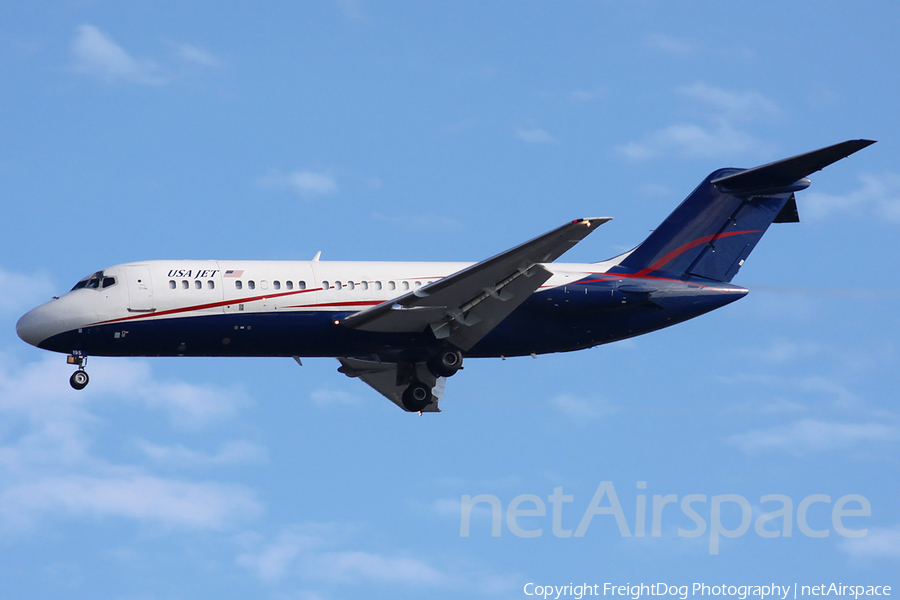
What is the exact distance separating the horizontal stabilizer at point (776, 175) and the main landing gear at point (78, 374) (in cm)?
1836

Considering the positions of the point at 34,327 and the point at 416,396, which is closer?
the point at 34,327

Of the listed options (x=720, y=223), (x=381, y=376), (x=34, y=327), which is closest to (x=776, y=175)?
(x=720, y=223)

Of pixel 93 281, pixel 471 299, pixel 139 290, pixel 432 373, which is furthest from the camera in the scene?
pixel 432 373

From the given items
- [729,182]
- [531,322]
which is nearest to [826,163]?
[729,182]

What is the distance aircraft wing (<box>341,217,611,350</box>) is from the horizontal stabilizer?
7.84m

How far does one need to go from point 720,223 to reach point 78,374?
18326mm

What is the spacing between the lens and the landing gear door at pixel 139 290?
95.3 ft

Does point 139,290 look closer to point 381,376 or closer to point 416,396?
point 416,396

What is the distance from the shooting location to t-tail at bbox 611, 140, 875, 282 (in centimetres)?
3212

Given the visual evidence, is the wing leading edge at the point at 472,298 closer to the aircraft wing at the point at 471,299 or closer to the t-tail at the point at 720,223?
the aircraft wing at the point at 471,299

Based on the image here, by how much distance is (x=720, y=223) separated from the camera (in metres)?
32.9

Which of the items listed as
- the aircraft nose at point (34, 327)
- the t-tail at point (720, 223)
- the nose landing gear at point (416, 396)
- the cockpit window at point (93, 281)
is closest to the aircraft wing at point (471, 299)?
the nose landing gear at point (416, 396)

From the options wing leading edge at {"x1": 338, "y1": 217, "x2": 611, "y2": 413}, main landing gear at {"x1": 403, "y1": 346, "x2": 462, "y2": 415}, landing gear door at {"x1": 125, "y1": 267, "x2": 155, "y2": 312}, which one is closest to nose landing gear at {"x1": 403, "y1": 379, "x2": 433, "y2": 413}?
main landing gear at {"x1": 403, "y1": 346, "x2": 462, "y2": 415}

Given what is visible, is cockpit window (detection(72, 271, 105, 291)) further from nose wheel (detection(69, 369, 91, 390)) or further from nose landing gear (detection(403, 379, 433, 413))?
nose landing gear (detection(403, 379, 433, 413))
